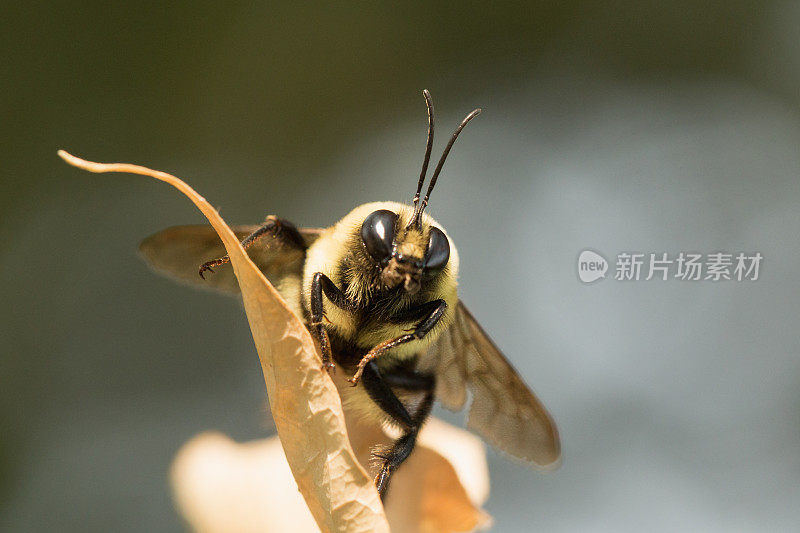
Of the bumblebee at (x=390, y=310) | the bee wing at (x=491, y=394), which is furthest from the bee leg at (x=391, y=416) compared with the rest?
the bee wing at (x=491, y=394)

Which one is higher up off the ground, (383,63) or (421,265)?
(383,63)

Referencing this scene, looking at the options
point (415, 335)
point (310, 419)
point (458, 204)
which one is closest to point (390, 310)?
point (415, 335)

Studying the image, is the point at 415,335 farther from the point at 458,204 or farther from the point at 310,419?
the point at 458,204

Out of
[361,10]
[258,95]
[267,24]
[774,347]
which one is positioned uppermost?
[361,10]

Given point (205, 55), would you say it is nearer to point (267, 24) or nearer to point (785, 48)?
point (267, 24)

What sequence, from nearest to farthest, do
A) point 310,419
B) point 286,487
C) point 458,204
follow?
1. point 310,419
2. point 286,487
3. point 458,204

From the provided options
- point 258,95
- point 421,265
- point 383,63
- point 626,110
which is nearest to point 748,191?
point 626,110

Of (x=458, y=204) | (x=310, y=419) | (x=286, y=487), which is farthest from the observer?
(x=458, y=204)

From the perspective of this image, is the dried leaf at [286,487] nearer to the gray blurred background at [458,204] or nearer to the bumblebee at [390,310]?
the bumblebee at [390,310]
